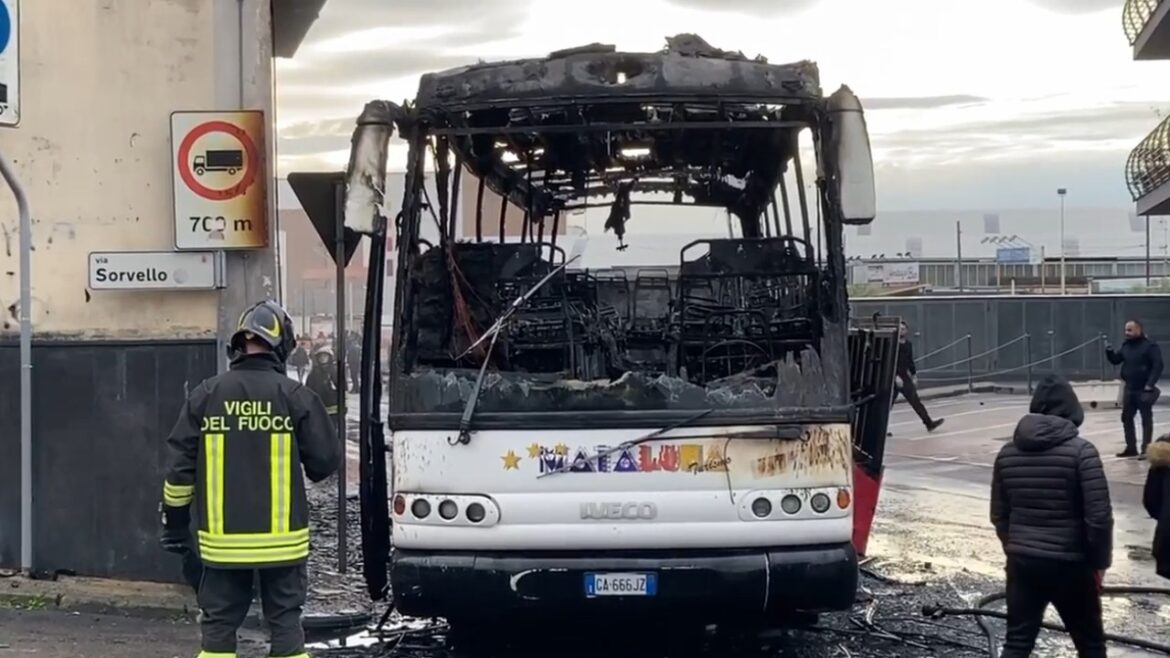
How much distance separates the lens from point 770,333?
7000 mm

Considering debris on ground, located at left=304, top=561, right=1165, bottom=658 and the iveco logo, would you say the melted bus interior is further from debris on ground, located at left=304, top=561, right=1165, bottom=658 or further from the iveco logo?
debris on ground, located at left=304, top=561, right=1165, bottom=658

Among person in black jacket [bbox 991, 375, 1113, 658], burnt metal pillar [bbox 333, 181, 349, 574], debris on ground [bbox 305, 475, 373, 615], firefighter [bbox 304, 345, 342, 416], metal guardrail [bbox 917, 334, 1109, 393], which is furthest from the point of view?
metal guardrail [bbox 917, 334, 1109, 393]

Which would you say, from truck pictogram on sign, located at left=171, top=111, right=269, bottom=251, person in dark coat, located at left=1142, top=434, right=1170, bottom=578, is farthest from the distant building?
truck pictogram on sign, located at left=171, top=111, right=269, bottom=251

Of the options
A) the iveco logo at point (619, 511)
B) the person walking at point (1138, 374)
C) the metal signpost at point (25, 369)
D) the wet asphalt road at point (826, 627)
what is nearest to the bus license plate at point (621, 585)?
the iveco logo at point (619, 511)

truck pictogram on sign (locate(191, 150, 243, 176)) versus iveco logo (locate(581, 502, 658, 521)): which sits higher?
truck pictogram on sign (locate(191, 150, 243, 176))

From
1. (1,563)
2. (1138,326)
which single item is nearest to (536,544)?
(1,563)

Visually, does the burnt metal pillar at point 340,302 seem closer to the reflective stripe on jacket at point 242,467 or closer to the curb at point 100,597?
the curb at point 100,597

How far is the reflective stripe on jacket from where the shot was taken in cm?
523

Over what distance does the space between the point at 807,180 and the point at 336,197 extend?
2.78m

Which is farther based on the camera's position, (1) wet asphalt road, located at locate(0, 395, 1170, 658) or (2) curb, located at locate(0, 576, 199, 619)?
(2) curb, located at locate(0, 576, 199, 619)

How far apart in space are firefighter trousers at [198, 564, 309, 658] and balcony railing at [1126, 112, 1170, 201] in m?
17.1

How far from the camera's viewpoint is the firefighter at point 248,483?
5234mm

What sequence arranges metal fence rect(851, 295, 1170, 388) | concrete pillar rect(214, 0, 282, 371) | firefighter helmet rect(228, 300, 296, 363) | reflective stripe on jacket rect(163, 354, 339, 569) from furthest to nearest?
metal fence rect(851, 295, 1170, 388) < concrete pillar rect(214, 0, 282, 371) < firefighter helmet rect(228, 300, 296, 363) < reflective stripe on jacket rect(163, 354, 339, 569)

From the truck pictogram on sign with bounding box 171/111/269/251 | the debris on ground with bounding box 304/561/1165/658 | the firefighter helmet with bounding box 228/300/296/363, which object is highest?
the truck pictogram on sign with bounding box 171/111/269/251
